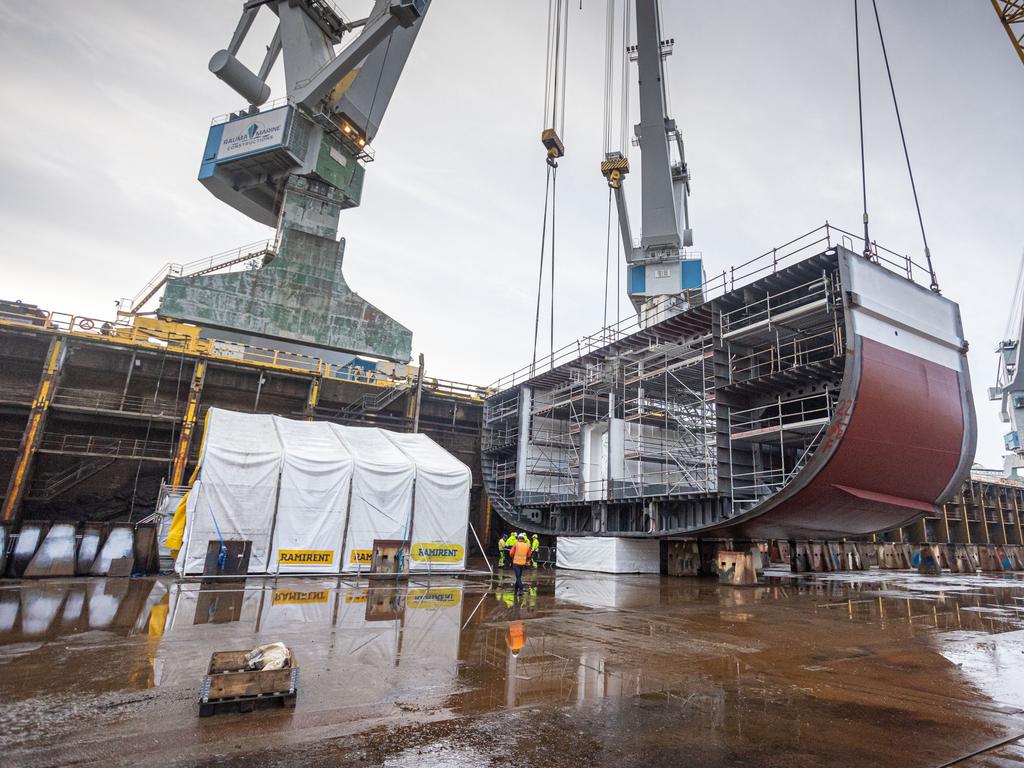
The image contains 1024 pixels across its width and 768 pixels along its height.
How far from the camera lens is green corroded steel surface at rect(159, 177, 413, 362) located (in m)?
32.3

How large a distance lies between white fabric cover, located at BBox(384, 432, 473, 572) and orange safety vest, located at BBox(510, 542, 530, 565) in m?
5.47

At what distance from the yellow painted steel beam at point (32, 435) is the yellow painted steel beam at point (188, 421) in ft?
15.6

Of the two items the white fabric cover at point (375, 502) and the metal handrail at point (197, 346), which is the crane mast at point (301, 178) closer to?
the metal handrail at point (197, 346)

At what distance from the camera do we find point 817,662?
21.4 feet

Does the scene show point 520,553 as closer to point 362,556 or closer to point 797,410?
point 362,556

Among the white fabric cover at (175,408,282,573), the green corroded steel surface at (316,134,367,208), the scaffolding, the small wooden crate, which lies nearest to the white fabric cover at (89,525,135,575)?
the white fabric cover at (175,408,282,573)

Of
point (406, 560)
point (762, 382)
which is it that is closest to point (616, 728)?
point (406, 560)

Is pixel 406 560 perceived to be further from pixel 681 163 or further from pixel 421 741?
pixel 681 163

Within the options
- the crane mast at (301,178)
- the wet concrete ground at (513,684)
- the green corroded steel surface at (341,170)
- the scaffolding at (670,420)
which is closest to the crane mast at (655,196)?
the scaffolding at (670,420)

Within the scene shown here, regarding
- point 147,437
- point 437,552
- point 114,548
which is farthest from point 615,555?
point 147,437

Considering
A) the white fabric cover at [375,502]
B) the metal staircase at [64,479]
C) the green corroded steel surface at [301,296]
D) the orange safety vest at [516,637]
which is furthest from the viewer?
the green corroded steel surface at [301,296]

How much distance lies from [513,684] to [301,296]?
33373 millimetres

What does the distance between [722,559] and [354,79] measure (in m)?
36.4

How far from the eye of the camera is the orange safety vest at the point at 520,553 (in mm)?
12914
